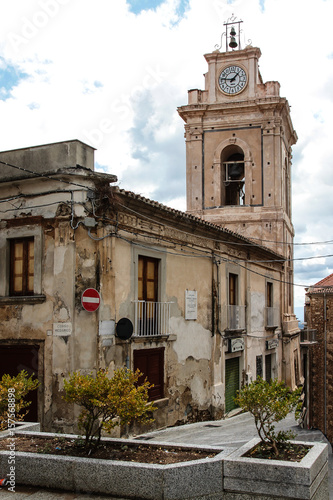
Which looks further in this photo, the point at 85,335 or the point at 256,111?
the point at 256,111

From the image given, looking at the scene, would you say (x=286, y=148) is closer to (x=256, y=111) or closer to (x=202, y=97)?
(x=256, y=111)

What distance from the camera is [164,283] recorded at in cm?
1346

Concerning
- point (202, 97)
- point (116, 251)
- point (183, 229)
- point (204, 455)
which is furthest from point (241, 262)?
point (204, 455)

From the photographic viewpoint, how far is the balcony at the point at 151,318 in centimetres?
1218

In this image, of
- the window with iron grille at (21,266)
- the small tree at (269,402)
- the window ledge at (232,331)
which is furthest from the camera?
the window ledge at (232,331)

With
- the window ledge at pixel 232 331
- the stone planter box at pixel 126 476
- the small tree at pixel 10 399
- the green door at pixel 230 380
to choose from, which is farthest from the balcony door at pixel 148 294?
the stone planter box at pixel 126 476

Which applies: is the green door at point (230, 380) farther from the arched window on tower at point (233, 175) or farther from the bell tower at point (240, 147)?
the arched window on tower at point (233, 175)

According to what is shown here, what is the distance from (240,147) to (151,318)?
48.3 feet

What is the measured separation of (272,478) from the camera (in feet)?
18.7

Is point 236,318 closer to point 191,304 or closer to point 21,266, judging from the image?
point 191,304

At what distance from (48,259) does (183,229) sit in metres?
4.42

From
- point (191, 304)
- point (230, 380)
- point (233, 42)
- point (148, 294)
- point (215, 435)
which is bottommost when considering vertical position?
point (215, 435)

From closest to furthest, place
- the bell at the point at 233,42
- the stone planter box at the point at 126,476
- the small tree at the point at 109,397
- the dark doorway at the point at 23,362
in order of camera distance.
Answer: the stone planter box at the point at 126,476
the small tree at the point at 109,397
the dark doorway at the point at 23,362
the bell at the point at 233,42

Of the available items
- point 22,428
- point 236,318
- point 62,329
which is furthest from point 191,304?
point 22,428
